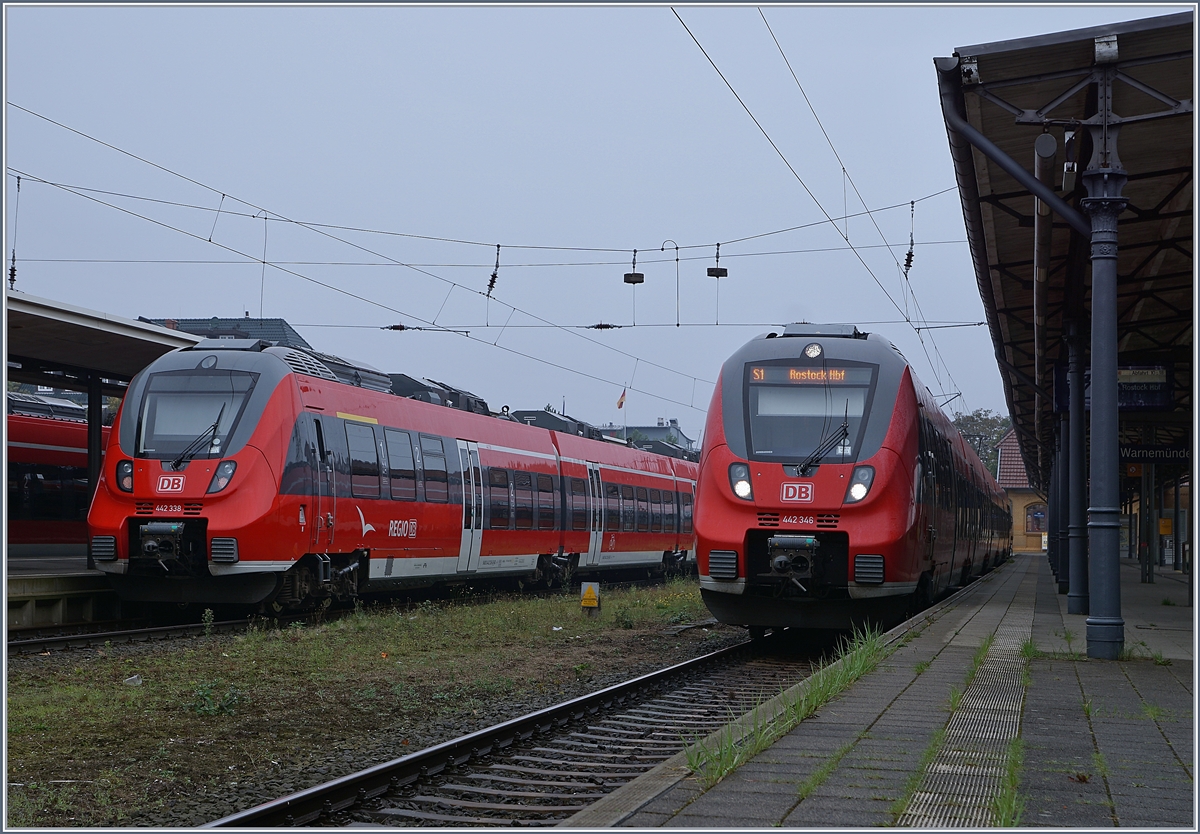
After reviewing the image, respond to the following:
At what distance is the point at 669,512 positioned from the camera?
107 ft

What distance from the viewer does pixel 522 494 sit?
74.4ft

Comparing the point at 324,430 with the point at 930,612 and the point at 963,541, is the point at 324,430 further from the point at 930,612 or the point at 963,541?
the point at 963,541

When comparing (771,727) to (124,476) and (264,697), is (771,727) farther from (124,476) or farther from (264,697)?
(124,476)

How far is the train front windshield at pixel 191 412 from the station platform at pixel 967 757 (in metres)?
8.36

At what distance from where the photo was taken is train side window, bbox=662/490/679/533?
3222cm

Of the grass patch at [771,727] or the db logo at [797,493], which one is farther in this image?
the db logo at [797,493]

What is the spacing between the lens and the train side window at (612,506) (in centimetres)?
2745

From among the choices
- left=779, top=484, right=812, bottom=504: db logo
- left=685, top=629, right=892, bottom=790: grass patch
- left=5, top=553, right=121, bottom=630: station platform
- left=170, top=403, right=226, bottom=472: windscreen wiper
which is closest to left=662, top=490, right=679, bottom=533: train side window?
left=5, top=553, right=121, bottom=630: station platform

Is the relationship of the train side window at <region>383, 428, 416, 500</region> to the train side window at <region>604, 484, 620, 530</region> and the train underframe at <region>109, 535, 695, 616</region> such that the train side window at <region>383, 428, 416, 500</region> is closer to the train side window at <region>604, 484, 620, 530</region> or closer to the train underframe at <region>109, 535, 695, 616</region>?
the train underframe at <region>109, 535, 695, 616</region>

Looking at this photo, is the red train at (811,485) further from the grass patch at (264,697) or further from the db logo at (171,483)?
the db logo at (171,483)

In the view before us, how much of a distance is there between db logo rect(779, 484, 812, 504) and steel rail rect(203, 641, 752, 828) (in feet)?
10.8

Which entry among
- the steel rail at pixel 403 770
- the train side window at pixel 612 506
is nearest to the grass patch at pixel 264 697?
the steel rail at pixel 403 770

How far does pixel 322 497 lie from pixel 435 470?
353 cm

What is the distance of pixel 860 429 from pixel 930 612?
3952 mm
